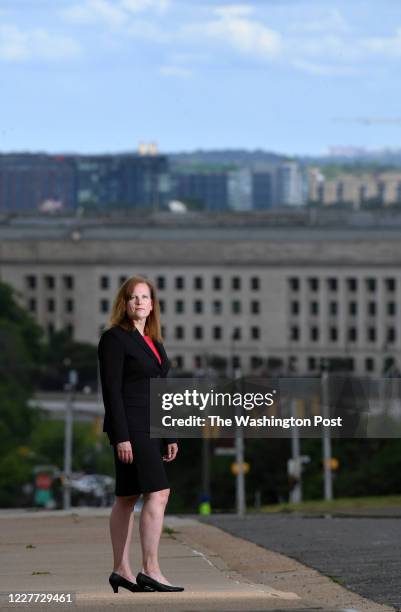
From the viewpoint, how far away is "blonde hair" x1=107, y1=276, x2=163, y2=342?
937 inches

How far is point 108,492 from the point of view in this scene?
10881 centimetres

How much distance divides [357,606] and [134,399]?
257 cm

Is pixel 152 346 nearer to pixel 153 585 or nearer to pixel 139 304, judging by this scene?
pixel 139 304

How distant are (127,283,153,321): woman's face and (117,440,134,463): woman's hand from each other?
114cm

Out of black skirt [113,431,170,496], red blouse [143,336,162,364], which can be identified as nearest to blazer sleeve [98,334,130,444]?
black skirt [113,431,170,496]

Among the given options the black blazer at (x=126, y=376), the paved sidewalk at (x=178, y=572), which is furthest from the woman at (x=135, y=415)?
the paved sidewalk at (x=178, y=572)

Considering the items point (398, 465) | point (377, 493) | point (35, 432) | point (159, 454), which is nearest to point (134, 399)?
point (159, 454)

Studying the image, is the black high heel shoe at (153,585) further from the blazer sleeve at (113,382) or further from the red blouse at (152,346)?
the red blouse at (152,346)

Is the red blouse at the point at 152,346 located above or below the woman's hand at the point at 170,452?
above

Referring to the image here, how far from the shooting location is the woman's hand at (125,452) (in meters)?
23.3

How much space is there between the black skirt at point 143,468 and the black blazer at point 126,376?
98 millimetres

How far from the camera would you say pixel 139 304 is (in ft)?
78.0

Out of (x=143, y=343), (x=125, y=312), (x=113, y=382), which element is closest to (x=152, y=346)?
(x=143, y=343)

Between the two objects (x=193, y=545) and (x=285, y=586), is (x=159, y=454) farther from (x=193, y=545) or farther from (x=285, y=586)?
(x=193, y=545)
